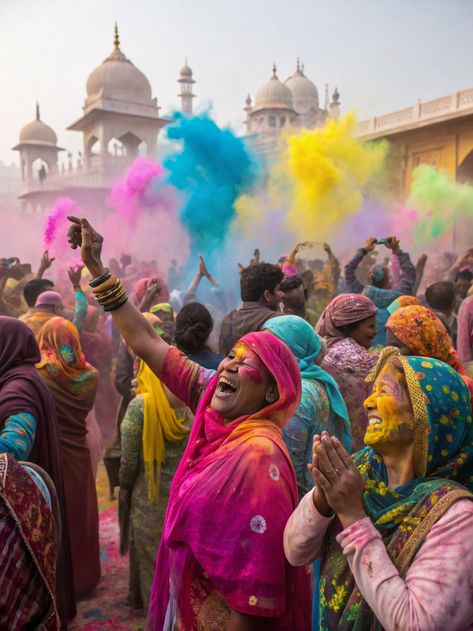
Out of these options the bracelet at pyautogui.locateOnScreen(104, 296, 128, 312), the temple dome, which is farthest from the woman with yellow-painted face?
the temple dome

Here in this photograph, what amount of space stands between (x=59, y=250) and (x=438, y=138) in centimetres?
1445

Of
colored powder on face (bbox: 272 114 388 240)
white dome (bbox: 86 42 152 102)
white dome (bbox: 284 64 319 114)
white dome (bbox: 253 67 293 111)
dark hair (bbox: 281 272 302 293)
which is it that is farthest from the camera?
white dome (bbox: 284 64 319 114)

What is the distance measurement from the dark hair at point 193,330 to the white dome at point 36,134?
96.4ft

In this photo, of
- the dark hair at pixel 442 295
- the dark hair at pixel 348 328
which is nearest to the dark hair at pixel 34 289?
the dark hair at pixel 348 328

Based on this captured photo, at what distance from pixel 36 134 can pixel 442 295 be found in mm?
29213

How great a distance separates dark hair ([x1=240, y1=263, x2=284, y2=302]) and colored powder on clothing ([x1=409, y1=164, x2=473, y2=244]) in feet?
51.7

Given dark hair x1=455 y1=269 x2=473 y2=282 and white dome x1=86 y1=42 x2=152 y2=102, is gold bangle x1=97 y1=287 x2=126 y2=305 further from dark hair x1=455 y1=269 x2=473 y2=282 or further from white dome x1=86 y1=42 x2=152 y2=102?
white dome x1=86 y1=42 x2=152 y2=102

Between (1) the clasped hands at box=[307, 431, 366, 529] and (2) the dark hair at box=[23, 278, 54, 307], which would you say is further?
(2) the dark hair at box=[23, 278, 54, 307]

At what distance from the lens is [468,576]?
4.11 feet

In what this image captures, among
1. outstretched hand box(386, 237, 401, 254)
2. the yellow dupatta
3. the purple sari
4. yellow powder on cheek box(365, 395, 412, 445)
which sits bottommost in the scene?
the yellow dupatta

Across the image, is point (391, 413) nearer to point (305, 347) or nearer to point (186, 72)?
point (305, 347)

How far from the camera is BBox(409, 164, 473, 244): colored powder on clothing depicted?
18312 mm

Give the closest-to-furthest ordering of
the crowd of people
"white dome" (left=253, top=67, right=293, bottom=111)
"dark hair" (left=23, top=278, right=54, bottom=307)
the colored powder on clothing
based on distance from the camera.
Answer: the crowd of people, "dark hair" (left=23, top=278, right=54, bottom=307), the colored powder on clothing, "white dome" (left=253, top=67, right=293, bottom=111)

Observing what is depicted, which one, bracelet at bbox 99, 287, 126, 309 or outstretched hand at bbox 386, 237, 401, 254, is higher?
outstretched hand at bbox 386, 237, 401, 254
